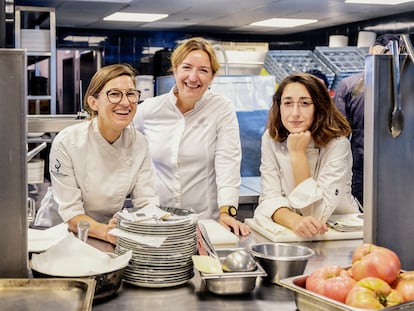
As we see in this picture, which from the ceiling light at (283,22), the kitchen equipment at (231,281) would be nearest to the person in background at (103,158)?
the kitchen equipment at (231,281)

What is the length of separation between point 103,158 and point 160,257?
2.70 feet

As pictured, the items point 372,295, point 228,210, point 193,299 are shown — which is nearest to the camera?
point 372,295

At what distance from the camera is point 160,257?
162cm

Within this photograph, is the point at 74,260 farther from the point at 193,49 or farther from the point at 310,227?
the point at 193,49

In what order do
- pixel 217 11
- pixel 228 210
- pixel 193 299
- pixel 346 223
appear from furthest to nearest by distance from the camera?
1. pixel 217 11
2. pixel 228 210
3. pixel 346 223
4. pixel 193 299

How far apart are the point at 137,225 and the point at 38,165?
3.22 m

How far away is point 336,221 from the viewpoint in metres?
2.34

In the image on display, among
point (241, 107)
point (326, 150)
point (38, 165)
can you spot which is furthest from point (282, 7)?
point (326, 150)

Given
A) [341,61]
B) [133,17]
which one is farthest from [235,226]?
[133,17]

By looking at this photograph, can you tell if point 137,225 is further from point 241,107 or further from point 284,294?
point 241,107

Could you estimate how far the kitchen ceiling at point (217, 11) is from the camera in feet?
23.7

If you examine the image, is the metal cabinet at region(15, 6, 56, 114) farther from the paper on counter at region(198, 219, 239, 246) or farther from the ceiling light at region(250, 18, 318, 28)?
the paper on counter at region(198, 219, 239, 246)

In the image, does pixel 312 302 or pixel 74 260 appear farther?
pixel 74 260

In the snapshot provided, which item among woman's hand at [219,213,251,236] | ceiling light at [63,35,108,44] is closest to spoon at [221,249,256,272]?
woman's hand at [219,213,251,236]
